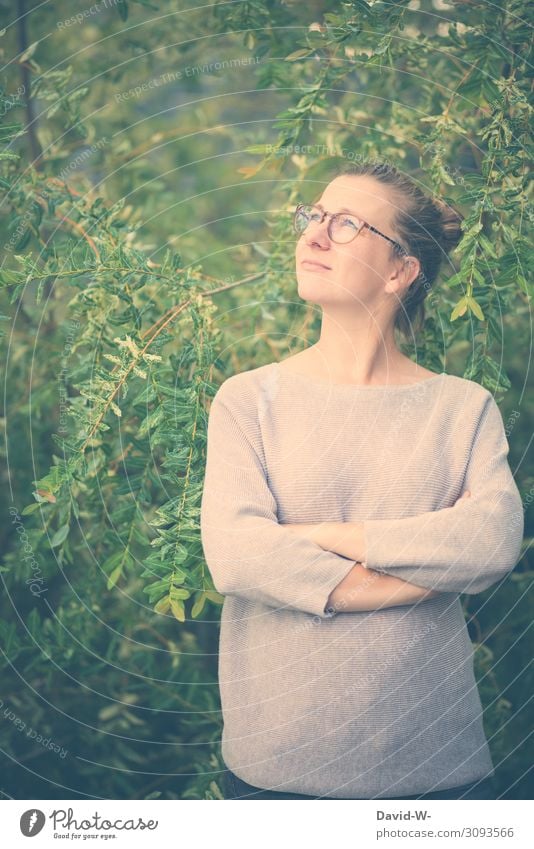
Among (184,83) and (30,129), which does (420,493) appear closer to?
(30,129)

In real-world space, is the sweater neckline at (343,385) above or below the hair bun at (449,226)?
below

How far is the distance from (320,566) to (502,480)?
1.38ft

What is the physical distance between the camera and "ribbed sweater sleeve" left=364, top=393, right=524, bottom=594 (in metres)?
1.70

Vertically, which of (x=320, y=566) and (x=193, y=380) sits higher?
(x=193, y=380)

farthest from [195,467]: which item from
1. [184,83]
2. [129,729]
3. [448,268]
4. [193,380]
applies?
[184,83]

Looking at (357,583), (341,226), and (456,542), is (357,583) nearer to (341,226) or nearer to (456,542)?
(456,542)

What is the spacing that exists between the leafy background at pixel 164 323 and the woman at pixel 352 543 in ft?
0.75

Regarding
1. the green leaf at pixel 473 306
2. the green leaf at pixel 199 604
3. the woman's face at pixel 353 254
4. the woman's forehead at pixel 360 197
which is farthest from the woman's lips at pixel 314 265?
the green leaf at pixel 199 604

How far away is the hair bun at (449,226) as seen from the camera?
210 cm

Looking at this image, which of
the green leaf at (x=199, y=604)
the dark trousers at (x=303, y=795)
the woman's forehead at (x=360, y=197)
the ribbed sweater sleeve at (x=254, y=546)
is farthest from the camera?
the green leaf at (x=199, y=604)

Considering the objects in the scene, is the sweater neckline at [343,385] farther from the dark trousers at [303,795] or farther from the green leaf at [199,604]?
the dark trousers at [303,795]

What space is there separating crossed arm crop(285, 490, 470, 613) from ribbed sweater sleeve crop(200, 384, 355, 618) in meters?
0.02

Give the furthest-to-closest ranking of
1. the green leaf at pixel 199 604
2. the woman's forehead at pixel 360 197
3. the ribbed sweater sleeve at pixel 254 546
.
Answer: the green leaf at pixel 199 604 → the woman's forehead at pixel 360 197 → the ribbed sweater sleeve at pixel 254 546

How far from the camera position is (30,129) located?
2.69 m
